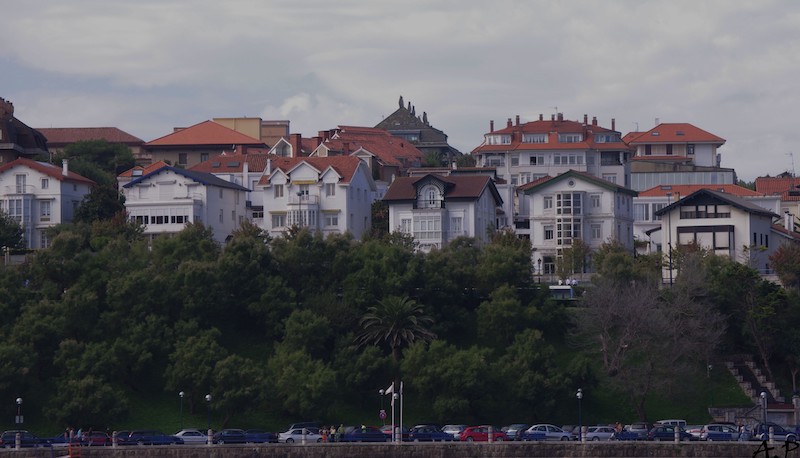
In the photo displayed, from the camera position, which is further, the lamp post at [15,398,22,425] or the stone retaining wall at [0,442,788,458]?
the lamp post at [15,398,22,425]

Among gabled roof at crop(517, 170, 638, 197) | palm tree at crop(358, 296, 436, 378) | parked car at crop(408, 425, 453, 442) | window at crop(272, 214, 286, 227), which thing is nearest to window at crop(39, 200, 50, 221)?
window at crop(272, 214, 286, 227)

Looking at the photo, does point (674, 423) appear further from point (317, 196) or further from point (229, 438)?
point (317, 196)

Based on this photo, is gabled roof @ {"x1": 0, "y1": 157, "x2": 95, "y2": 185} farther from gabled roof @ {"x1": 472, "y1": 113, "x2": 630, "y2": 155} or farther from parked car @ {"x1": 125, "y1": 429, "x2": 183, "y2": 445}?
parked car @ {"x1": 125, "y1": 429, "x2": 183, "y2": 445}

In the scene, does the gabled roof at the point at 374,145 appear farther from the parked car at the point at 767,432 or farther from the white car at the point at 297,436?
the parked car at the point at 767,432

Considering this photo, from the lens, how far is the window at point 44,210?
106000mm

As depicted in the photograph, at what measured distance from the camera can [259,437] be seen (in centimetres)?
6159

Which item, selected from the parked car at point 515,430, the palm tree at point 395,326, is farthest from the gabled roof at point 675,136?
the parked car at point 515,430

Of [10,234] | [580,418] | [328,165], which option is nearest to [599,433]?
[580,418]

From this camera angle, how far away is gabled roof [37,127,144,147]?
5561 inches

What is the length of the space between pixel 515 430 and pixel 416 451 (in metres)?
8.68

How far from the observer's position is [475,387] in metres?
68.8

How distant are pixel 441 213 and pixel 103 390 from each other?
133ft

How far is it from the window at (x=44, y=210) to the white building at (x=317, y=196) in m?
15.1

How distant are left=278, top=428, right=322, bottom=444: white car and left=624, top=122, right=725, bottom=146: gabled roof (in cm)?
7930
